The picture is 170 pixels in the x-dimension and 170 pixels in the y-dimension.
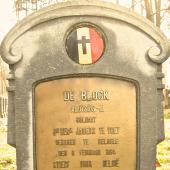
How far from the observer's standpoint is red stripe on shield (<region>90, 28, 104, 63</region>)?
4.80 m

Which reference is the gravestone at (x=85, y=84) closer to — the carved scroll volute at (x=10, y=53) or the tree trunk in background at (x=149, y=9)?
the carved scroll volute at (x=10, y=53)

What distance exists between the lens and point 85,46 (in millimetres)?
4820

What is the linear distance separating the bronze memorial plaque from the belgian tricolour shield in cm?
22

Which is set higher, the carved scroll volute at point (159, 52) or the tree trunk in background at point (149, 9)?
the tree trunk in background at point (149, 9)

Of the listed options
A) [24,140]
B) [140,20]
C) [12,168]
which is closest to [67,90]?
[24,140]

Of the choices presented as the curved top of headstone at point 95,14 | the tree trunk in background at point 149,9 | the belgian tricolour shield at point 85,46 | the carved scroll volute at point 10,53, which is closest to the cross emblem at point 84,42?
the belgian tricolour shield at point 85,46

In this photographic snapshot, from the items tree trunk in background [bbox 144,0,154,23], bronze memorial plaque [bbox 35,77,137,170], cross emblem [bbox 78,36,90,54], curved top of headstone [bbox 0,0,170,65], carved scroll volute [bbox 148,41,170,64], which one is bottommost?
bronze memorial plaque [bbox 35,77,137,170]

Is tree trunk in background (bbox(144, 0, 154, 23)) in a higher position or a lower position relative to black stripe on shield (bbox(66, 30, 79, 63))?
higher

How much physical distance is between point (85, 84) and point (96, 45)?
43 cm

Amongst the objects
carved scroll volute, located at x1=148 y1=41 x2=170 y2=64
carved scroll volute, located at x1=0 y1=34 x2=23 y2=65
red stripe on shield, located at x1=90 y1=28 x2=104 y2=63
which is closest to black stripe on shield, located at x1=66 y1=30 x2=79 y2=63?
red stripe on shield, located at x1=90 y1=28 x2=104 y2=63

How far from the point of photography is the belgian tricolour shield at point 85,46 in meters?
4.81

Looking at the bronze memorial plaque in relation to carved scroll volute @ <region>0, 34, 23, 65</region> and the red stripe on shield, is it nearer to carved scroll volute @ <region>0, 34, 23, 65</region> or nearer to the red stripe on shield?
the red stripe on shield

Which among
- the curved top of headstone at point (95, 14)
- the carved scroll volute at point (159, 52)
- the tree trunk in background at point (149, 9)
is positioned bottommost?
the carved scroll volute at point (159, 52)

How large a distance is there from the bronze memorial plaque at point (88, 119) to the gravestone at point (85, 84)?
0.01 meters
